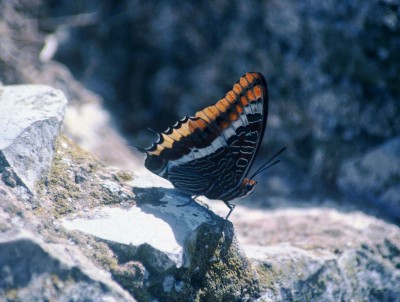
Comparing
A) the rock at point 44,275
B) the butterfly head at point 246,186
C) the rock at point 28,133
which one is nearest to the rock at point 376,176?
the butterfly head at point 246,186

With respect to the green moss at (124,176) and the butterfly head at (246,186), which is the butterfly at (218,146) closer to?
the butterfly head at (246,186)

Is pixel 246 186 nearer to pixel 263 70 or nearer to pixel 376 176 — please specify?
pixel 376 176

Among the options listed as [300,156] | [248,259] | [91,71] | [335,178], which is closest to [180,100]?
[91,71]

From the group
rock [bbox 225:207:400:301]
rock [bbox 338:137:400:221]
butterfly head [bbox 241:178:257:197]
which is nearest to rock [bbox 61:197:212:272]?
butterfly head [bbox 241:178:257:197]

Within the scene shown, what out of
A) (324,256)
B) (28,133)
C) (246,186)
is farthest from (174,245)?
(324,256)

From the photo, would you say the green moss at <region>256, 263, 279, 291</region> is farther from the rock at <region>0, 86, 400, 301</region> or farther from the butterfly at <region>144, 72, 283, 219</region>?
the butterfly at <region>144, 72, 283, 219</region>

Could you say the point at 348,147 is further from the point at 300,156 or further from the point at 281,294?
the point at 281,294
